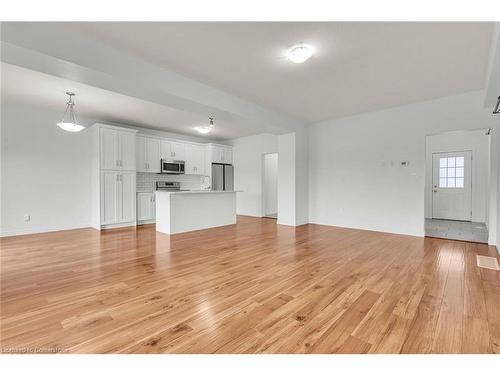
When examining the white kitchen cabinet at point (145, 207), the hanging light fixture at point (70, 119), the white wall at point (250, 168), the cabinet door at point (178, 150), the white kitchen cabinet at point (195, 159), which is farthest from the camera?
the white wall at point (250, 168)

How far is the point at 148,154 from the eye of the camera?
643cm

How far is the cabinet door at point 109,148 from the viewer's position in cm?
530

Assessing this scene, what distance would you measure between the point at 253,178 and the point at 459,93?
17.8 feet

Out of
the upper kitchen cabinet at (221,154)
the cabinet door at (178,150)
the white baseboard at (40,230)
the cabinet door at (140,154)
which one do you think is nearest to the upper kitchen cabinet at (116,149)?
the cabinet door at (140,154)

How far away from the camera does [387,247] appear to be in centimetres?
392

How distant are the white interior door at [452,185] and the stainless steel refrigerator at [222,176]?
256 inches

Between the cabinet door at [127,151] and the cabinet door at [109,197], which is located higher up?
the cabinet door at [127,151]

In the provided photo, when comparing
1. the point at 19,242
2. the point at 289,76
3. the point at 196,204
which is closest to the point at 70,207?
the point at 19,242

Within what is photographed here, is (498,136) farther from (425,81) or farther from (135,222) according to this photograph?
(135,222)

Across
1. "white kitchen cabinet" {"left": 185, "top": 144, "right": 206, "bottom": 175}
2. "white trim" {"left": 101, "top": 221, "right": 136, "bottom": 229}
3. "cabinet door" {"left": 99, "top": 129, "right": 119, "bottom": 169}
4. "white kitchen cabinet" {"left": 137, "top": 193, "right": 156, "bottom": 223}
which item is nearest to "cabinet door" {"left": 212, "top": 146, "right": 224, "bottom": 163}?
"white kitchen cabinet" {"left": 185, "top": 144, "right": 206, "bottom": 175}

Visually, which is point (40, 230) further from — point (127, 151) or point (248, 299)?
point (248, 299)

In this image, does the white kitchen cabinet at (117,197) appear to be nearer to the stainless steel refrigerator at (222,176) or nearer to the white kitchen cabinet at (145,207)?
the white kitchen cabinet at (145,207)

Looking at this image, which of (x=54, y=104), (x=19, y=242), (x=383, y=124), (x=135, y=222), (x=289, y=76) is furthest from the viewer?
(x=135, y=222)

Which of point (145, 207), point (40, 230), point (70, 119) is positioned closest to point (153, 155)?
point (145, 207)
